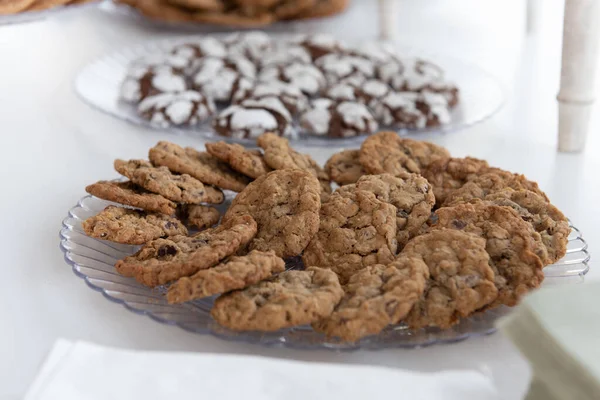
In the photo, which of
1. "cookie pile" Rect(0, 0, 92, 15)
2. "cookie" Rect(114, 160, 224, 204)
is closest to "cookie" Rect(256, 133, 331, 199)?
"cookie" Rect(114, 160, 224, 204)

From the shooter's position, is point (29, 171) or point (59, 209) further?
point (29, 171)

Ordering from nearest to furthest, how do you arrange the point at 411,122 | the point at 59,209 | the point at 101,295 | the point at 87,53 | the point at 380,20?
1. the point at 101,295
2. the point at 59,209
3. the point at 411,122
4. the point at 87,53
5. the point at 380,20

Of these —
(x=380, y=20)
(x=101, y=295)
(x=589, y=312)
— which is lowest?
(x=380, y=20)

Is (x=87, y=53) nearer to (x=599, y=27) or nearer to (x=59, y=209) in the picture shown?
(x=59, y=209)

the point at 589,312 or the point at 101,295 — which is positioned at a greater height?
the point at 589,312

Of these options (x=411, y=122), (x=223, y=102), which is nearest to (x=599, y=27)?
(x=411, y=122)

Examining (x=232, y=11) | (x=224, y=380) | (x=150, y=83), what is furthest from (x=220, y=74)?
(x=224, y=380)

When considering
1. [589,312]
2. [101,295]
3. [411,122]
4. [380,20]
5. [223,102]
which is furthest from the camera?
[380,20]

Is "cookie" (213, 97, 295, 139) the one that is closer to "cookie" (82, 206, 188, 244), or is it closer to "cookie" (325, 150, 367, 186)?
"cookie" (325, 150, 367, 186)
